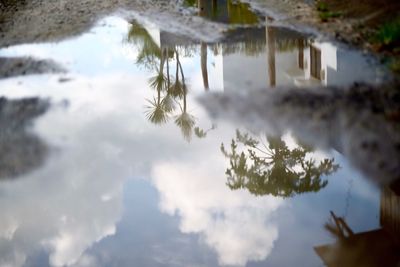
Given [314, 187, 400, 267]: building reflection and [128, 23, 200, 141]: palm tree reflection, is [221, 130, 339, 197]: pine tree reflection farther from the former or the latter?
[128, 23, 200, 141]: palm tree reflection

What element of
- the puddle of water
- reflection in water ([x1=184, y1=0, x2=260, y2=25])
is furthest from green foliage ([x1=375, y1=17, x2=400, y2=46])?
reflection in water ([x1=184, y1=0, x2=260, y2=25])

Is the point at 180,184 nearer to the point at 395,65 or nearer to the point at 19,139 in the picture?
the point at 19,139

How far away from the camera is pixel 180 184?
18.3ft

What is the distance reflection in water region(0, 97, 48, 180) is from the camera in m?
6.04

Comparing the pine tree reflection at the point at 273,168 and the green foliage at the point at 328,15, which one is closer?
the pine tree reflection at the point at 273,168

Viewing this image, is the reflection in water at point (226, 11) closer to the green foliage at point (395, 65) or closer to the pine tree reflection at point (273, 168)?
the green foliage at point (395, 65)

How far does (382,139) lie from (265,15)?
238 inches

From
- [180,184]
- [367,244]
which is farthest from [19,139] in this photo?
[367,244]

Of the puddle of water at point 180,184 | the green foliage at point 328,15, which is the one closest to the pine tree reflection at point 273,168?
the puddle of water at point 180,184

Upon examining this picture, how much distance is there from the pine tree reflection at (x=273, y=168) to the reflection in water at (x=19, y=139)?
2.18 m

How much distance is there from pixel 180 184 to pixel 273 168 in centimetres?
100

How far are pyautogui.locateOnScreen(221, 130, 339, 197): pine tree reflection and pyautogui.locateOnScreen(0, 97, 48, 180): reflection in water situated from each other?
7.15 ft

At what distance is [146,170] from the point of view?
587 centimetres

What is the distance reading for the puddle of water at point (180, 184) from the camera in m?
4.55
